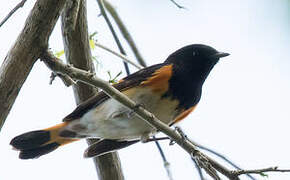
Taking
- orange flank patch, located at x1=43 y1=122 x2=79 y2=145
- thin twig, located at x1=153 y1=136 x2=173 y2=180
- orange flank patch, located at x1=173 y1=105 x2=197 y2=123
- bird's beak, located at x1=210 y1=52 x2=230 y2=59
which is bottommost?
thin twig, located at x1=153 y1=136 x2=173 y2=180

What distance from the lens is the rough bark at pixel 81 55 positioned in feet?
8.30

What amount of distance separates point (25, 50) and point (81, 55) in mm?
789

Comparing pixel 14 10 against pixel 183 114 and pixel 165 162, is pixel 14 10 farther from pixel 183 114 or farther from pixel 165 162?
pixel 183 114

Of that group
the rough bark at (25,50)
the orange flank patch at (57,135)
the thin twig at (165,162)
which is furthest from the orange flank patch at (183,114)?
the rough bark at (25,50)

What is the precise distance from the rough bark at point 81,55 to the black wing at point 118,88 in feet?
0.26

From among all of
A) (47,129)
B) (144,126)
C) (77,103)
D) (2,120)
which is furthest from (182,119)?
(2,120)

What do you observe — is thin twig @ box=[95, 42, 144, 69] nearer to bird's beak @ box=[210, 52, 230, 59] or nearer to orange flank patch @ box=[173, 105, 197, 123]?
orange flank patch @ box=[173, 105, 197, 123]

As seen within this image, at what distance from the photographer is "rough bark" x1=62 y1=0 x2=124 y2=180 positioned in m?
2.53

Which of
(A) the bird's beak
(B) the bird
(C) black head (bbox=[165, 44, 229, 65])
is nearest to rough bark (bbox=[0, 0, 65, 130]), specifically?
(B) the bird

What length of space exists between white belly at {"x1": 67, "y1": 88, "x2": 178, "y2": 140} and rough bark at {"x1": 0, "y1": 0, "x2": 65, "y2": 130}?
3.40 ft

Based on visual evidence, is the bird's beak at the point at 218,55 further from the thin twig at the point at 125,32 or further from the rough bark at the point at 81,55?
the rough bark at the point at 81,55

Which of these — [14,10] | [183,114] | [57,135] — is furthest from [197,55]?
[14,10]

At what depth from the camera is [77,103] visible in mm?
3104

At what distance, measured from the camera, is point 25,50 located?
2.01m
